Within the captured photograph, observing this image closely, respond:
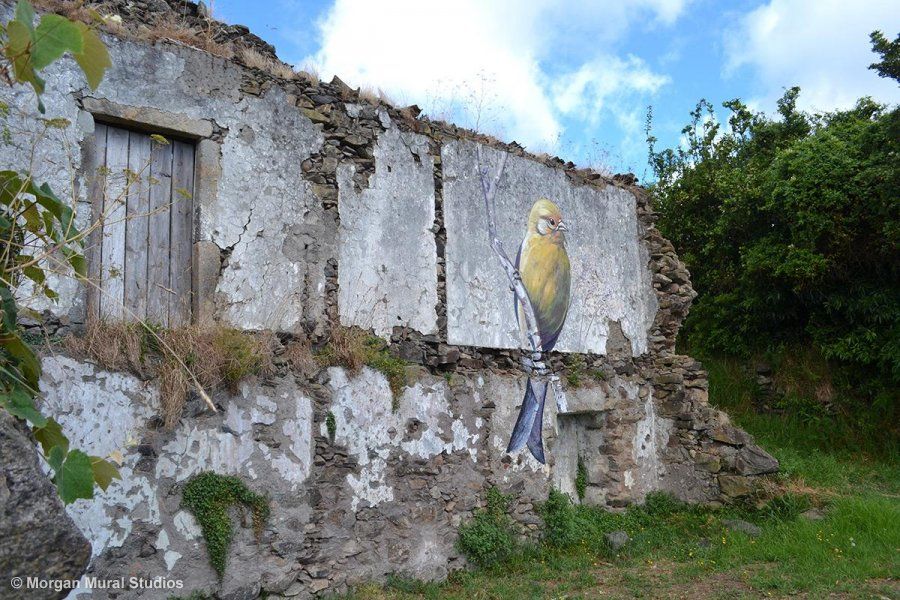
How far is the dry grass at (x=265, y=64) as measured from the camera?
631 cm

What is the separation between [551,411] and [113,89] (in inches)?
202

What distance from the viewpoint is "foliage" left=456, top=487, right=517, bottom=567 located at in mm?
6805

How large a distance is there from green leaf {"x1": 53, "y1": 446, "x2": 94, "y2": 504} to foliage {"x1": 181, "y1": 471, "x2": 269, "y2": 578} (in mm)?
3142

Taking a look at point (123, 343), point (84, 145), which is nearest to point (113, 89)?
point (84, 145)

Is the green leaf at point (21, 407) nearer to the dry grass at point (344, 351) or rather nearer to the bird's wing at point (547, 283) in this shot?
the dry grass at point (344, 351)

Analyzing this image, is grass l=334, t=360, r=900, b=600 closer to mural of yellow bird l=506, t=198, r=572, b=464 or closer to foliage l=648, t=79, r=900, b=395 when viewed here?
mural of yellow bird l=506, t=198, r=572, b=464

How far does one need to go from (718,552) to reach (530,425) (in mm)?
2184

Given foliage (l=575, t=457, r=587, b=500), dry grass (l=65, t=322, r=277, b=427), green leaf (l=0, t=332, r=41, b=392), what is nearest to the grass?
foliage (l=575, t=457, r=587, b=500)

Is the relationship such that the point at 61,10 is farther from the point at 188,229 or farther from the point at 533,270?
the point at 533,270

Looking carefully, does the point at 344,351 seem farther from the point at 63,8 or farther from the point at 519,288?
the point at 63,8

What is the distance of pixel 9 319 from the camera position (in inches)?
100

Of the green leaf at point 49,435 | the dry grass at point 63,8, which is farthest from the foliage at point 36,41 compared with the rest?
the dry grass at point 63,8

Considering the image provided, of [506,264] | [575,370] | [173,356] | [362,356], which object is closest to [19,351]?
[173,356]

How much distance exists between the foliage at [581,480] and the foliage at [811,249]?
5.42 meters
